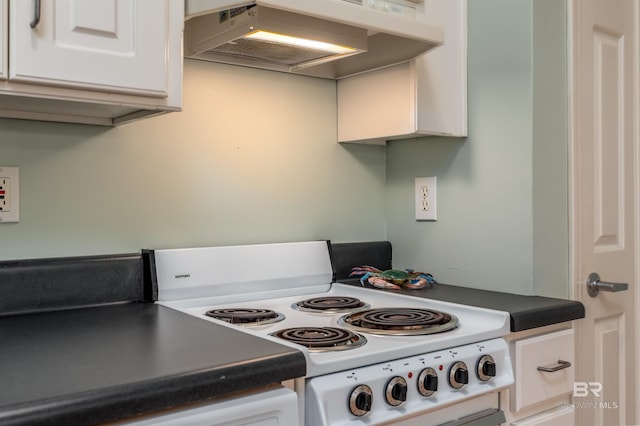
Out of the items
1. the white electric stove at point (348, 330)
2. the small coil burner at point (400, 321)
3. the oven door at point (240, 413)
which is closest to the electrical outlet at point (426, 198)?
the white electric stove at point (348, 330)

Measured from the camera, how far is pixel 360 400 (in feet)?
3.44

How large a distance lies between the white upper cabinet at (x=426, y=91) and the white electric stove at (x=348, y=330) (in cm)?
43

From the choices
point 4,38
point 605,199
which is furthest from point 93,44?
point 605,199

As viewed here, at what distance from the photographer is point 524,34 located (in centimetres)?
161

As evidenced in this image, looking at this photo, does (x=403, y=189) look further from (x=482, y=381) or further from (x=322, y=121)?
(x=482, y=381)

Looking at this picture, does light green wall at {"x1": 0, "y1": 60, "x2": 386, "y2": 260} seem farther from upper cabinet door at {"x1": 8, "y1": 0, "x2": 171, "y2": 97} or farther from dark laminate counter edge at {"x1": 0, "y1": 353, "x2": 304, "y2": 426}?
dark laminate counter edge at {"x1": 0, "y1": 353, "x2": 304, "y2": 426}

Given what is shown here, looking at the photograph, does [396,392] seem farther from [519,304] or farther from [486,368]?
[519,304]

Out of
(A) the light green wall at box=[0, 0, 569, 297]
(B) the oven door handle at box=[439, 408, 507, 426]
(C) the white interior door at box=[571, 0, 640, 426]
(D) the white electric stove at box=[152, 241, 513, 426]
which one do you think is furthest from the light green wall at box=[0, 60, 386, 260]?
(B) the oven door handle at box=[439, 408, 507, 426]

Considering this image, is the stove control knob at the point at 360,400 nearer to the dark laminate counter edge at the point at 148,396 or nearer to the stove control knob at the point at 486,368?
the dark laminate counter edge at the point at 148,396

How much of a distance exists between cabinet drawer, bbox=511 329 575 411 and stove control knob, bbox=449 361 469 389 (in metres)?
0.22

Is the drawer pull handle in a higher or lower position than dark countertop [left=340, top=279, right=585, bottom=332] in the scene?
lower

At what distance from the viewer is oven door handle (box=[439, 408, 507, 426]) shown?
123 cm

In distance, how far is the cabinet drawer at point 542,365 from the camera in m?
1.37

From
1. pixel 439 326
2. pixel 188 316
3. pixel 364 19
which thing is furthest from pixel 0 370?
pixel 364 19
